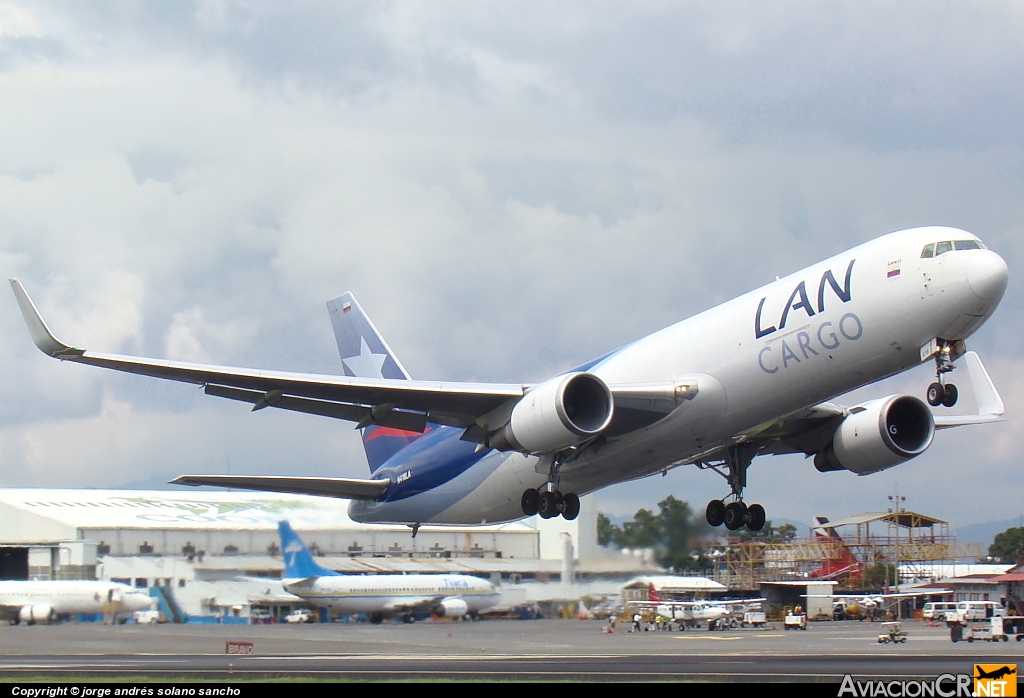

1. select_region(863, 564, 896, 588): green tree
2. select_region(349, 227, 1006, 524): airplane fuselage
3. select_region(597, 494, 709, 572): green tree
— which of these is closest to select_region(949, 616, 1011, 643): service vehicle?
select_region(597, 494, 709, 572): green tree

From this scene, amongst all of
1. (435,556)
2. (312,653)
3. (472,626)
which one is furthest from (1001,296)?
(435,556)

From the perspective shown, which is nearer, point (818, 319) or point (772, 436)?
point (818, 319)

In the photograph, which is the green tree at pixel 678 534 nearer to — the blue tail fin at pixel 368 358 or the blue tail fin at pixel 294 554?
the blue tail fin at pixel 368 358

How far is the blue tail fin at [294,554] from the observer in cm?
4866

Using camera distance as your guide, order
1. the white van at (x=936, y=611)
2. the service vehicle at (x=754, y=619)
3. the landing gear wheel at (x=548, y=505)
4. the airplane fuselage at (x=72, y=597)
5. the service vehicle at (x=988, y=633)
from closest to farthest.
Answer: the landing gear wheel at (x=548, y=505) → the service vehicle at (x=988, y=633) → the airplane fuselage at (x=72, y=597) → the service vehicle at (x=754, y=619) → the white van at (x=936, y=611)

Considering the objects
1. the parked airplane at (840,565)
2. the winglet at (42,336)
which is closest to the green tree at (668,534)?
the winglet at (42,336)

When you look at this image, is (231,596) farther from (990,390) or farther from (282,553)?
(990,390)

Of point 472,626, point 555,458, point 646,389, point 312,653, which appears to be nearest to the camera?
point 646,389

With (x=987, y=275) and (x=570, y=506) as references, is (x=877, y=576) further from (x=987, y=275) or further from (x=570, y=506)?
(x=987, y=275)

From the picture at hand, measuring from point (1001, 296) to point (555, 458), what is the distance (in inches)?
394

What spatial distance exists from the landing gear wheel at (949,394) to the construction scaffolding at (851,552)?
49.7 m

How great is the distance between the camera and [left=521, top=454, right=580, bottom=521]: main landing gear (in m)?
26.4

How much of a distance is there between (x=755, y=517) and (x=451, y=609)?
2612 centimetres

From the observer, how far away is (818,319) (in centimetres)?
2203
